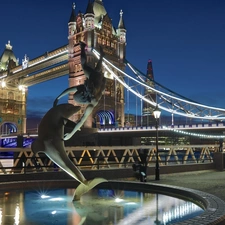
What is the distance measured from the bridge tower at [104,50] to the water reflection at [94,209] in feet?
173

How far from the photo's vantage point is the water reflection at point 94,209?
767 centimetres

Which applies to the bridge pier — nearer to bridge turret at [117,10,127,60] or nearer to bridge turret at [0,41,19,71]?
bridge turret at [117,10,127,60]

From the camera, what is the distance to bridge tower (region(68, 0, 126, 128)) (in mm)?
66500

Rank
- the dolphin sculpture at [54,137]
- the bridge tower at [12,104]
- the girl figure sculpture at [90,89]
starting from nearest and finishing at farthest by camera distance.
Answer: the dolphin sculpture at [54,137], the girl figure sculpture at [90,89], the bridge tower at [12,104]

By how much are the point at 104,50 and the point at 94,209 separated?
61349 mm

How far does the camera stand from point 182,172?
19203 mm

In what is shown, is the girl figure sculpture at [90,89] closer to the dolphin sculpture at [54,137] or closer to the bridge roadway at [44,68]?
the dolphin sculpture at [54,137]

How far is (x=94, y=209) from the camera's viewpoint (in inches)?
347

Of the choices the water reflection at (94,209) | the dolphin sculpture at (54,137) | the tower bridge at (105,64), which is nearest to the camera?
the water reflection at (94,209)

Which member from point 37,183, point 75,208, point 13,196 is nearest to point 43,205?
point 75,208

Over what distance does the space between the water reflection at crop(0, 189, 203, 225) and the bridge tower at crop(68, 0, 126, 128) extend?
5271 cm

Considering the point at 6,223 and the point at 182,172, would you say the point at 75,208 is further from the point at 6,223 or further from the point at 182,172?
the point at 182,172

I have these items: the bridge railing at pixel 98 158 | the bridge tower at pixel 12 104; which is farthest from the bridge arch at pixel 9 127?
the bridge railing at pixel 98 158

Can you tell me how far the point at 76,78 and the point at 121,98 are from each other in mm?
8983
